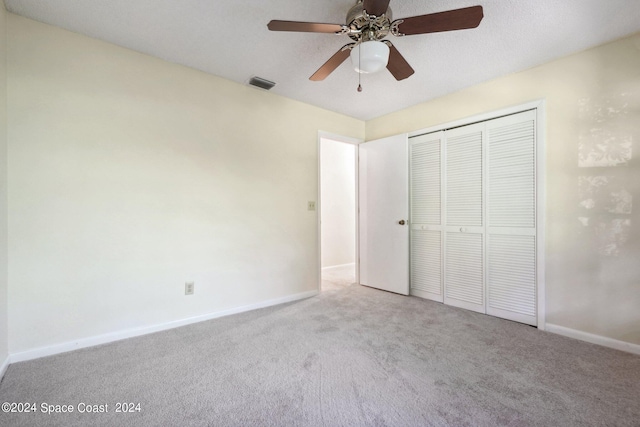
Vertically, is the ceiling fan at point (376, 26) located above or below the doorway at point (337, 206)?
above

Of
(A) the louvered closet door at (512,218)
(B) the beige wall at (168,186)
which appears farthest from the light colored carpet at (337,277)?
(A) the louvered closet door at (512,218)

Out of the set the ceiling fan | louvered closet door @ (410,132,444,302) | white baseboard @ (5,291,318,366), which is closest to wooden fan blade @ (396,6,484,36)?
the ceiling fan

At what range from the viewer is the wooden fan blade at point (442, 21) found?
4.76ft

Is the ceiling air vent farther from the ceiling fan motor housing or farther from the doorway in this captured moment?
the doorway

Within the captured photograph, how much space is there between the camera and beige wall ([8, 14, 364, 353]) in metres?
2.00

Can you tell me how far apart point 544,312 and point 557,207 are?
3.13ft

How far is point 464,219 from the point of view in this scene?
10.2ft

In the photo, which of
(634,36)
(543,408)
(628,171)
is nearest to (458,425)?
(543,408)

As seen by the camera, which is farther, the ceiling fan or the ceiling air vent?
the ceiling air vent

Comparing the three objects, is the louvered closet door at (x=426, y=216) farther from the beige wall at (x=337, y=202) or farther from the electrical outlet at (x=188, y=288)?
the electrical outlet at (x=188, y=288)

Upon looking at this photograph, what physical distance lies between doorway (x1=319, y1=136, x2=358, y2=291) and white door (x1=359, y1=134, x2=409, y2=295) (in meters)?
1.19

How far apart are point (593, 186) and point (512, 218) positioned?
638mm

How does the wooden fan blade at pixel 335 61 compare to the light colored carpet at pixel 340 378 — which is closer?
the light colored carpet at pixel 340 378

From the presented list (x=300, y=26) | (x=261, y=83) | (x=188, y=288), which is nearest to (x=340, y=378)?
(x=188, y=288)
